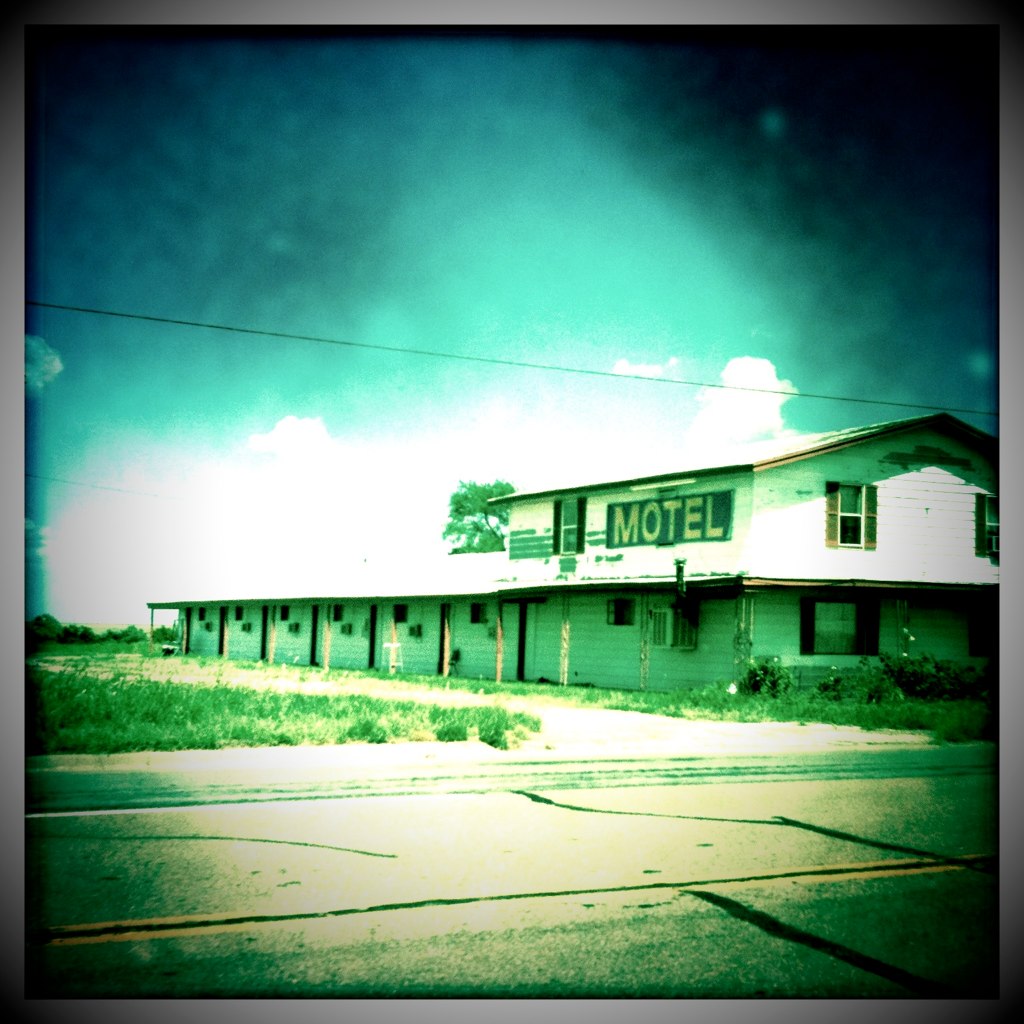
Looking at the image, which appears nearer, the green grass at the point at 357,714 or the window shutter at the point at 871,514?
the green grass at the point at 357,714

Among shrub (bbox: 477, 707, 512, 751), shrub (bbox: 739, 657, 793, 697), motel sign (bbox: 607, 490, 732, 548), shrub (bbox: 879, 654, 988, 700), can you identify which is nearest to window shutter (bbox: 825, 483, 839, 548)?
motel sign (bbox: 607, 490, 732, 548)

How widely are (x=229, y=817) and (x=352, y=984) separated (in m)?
3.83

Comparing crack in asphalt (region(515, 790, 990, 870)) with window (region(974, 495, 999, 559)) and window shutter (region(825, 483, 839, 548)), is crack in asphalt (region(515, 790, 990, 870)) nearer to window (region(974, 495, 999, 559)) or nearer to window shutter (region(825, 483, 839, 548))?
window shutter (region(825, 483, 839, 548))

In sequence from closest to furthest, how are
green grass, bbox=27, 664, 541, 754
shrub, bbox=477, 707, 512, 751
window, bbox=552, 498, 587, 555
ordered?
green grass, bbox=27, 664, 541, 754 → shrub, bbox=477, 707, 512, 751 → window, bbox=552, 498, 587, 555

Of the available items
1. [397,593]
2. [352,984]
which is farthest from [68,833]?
[397,593]

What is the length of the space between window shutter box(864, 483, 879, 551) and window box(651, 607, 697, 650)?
15.6ft

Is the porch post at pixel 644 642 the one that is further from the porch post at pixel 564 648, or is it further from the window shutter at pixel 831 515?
the window shutter at pixel 831 515

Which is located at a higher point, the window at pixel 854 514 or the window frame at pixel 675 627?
the window at pixel 854 514

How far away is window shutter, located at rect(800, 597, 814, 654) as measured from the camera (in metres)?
23.1

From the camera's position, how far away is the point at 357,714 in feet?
51.0

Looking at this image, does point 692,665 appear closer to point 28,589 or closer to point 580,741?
point 580,741

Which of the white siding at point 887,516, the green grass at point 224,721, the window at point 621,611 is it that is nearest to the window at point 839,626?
the white siding at point 887,516

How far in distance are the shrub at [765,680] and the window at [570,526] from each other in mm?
7711

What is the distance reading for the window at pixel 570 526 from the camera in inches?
1093
